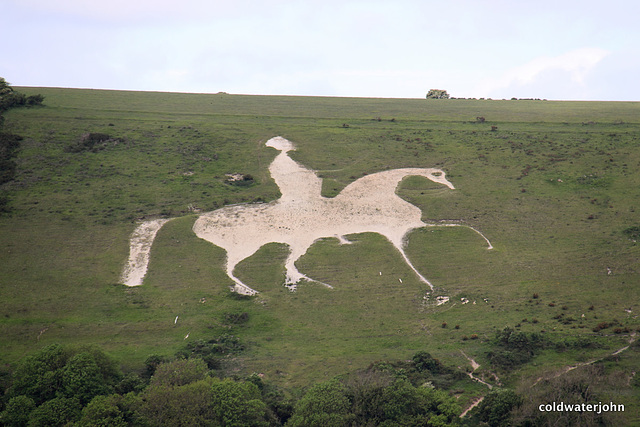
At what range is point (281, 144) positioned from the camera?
2963 inches

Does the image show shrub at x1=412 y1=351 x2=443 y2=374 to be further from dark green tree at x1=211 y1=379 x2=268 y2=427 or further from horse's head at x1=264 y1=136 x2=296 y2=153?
horse's head at x1=264 y1=136 x2=296 y2=153

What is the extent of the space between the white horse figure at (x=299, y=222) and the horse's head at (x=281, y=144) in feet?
33.4

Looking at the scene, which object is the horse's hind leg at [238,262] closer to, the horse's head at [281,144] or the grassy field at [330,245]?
the grassy field at [330,245]

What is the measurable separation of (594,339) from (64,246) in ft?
158

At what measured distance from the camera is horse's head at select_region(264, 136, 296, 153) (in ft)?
243

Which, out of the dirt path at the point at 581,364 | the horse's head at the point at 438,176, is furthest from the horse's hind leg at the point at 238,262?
the horse's head at the point at 438,176

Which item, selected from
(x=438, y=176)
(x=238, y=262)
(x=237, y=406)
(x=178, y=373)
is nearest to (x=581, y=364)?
(x=237, y=406)

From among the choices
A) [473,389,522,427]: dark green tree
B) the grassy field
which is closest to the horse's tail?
the grassy field

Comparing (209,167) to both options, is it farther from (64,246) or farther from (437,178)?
(437,178)

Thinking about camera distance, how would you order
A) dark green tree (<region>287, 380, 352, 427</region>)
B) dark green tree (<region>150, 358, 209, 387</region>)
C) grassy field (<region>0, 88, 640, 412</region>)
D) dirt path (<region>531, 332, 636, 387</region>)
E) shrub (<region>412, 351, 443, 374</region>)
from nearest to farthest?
dark green tree (<region>287, 380, 352, 427</region>) < dirt path (<region>531, 332, 636, 387</region>) < dark green tree (<region>150, 358, 209, 387</region>) < shrub (<region>412, 351, 443, 374</region>) < grassy field (<region>0, 88, 640, 412</region>)

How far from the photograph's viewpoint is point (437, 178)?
65.2 meters

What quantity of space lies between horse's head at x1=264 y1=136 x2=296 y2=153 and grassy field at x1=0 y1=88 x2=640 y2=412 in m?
1.44

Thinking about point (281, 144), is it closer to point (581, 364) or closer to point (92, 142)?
point (92, 142)

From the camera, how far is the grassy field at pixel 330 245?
38375 millimetres
